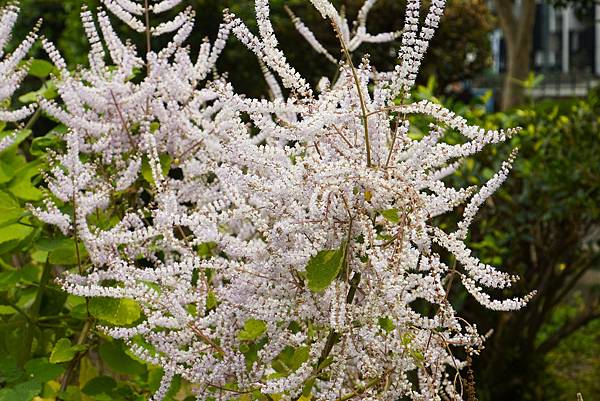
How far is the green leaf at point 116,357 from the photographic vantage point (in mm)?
3049

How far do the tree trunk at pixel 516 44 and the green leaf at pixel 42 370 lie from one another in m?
8.53

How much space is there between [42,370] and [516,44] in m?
9.40

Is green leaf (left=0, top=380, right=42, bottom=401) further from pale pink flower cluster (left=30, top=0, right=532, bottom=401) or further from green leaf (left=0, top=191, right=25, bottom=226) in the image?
green leaf (left=0, top=191, right=25, bottom=226)

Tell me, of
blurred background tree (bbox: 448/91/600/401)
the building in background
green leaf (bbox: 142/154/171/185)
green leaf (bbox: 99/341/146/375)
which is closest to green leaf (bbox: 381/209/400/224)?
green leaf (bbox: 142/154/171/185)

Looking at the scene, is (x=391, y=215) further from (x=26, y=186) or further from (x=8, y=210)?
(x=26, y=186)

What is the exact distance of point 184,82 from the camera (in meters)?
3.25

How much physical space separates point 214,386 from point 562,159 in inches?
156

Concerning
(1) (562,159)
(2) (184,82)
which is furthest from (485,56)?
(2) (184,82)

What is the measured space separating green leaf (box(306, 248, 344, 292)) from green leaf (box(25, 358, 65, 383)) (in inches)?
39.5

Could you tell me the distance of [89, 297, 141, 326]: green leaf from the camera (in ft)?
9.18

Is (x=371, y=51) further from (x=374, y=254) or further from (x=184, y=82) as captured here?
(x=374, y=254)

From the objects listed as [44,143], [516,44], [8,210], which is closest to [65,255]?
[8,210]

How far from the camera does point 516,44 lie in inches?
456

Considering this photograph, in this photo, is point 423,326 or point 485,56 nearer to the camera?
point 423,326
